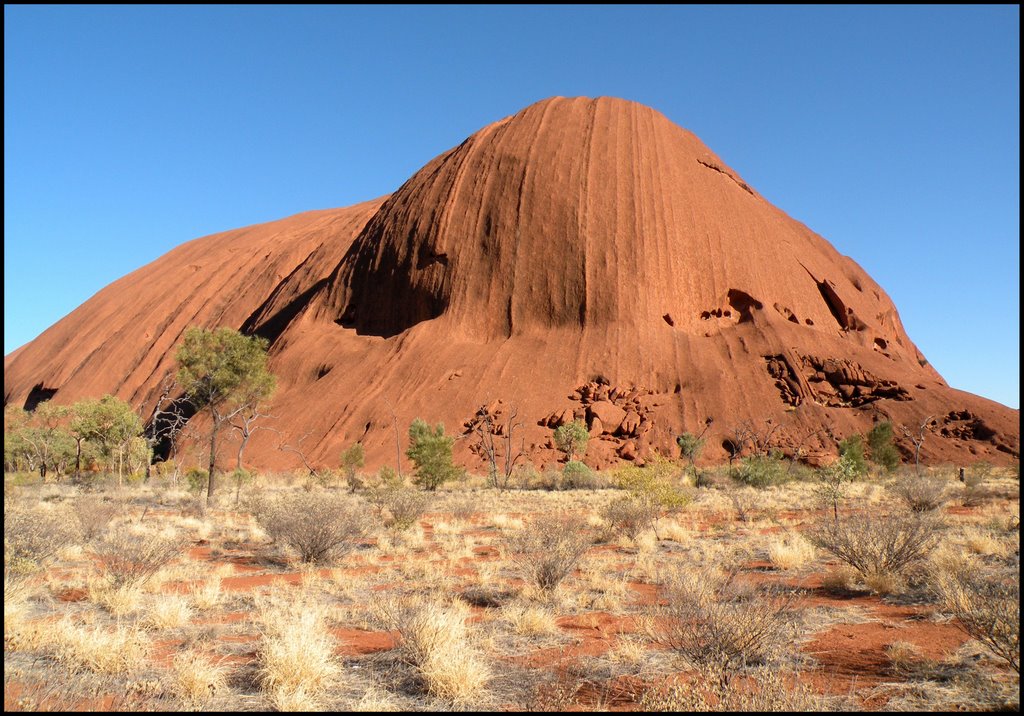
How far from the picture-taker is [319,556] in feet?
34.6

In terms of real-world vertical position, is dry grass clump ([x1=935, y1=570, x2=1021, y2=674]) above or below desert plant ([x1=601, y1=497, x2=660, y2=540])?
above

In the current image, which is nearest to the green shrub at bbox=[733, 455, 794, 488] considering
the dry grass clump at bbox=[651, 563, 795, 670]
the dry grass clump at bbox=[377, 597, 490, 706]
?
the dry grass clump at bbox=[651, 563, 795, 670]

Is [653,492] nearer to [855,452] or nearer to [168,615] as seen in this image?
[168,615]

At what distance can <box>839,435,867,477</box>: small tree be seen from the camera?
29.6 meters

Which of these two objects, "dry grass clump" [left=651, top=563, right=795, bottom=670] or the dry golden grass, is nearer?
"dry grass clump" [left=651, top=563, right=795, bottom=670]

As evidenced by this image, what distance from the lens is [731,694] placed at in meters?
4.37

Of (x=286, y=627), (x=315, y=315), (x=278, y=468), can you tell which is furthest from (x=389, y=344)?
(x=286, y=627)

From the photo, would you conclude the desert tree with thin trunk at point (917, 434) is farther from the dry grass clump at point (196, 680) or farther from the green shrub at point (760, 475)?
the dry grass clump at point (196, 680)

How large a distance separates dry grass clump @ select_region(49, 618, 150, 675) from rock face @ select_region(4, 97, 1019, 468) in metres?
29.7

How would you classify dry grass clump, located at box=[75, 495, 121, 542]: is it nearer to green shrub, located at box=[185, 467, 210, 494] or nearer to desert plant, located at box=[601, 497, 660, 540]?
desert plant, located at box=[601, 497, 660, 540]

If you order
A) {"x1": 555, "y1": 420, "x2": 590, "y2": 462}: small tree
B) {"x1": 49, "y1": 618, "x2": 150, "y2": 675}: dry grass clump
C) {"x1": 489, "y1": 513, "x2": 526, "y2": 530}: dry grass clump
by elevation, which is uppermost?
{"x1": 555, "y1": 420, "x2": 590, "y2": 462}: small tree

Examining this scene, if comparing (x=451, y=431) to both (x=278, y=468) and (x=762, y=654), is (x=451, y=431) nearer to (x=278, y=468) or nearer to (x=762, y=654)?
(x=278, y=468)

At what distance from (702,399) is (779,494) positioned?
50.9 feet

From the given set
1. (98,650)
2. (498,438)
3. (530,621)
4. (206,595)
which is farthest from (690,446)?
(98,650)
